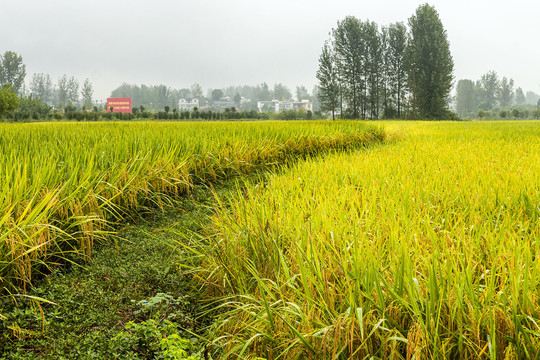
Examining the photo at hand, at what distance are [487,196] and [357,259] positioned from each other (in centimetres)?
154

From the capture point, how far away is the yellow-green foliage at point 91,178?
74.7 inches

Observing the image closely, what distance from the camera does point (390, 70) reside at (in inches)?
1372

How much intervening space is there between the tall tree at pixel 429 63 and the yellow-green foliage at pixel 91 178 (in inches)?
1133

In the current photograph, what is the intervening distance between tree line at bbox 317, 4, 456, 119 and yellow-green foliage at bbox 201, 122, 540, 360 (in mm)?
31307

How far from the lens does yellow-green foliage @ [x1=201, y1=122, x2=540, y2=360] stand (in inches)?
43.2

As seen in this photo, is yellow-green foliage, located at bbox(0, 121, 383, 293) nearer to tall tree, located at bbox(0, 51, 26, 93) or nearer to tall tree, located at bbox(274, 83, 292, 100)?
tall tree, located at bbox(0, 51, 26, 93)

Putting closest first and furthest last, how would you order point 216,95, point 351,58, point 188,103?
point 351,58 → point 188,103 → point 216,95

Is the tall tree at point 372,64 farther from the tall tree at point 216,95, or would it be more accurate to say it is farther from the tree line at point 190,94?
the tall tree at point 216,95

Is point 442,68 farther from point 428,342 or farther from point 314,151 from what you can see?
point 428,342

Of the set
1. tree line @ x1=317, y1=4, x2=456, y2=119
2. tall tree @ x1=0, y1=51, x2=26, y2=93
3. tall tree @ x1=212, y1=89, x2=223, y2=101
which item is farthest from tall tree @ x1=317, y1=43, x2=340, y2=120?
tall tree @ x1=212, y1=89, x2=223, y2=101

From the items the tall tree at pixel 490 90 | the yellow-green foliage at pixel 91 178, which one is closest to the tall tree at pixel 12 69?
the yellow-green foliage at pixel 91 178

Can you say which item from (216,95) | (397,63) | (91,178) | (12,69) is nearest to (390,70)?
(397,63)

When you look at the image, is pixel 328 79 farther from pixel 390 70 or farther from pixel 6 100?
pixel 6 100

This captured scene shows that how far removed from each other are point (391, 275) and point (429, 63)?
33542 millimetres
